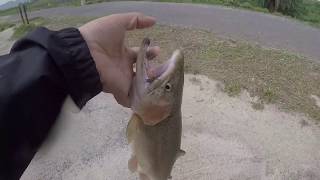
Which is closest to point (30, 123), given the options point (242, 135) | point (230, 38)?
point (242, 135)

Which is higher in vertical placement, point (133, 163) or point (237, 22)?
point (133, 163)

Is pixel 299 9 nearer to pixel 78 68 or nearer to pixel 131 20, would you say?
pixel 131 20

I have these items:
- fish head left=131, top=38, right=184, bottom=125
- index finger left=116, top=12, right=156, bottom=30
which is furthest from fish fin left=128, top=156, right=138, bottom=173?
index finger left=116, top=12, right=156, bottom=30

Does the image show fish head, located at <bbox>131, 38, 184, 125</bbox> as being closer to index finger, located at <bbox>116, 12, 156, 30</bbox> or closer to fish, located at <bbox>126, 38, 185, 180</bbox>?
fish, located at <bbox>126, 38, 185, 180</bbox>

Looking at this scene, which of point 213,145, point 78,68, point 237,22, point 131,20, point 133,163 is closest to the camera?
point 78,68

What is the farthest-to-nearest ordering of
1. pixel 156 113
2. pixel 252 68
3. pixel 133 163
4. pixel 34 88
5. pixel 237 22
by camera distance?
pixel 237 22 → pixel 252 68 → pixel 133 163 → pixel 156 113 → pixel 34 88

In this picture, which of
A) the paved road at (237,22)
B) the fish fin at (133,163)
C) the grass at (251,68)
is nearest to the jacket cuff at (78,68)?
the fish fin at (133,163)

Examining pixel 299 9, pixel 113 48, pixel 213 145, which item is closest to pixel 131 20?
pixel 113 48

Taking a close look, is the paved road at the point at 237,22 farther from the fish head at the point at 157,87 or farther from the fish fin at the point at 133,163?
the fish head at the point at 157,87
